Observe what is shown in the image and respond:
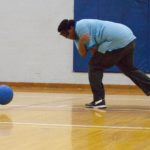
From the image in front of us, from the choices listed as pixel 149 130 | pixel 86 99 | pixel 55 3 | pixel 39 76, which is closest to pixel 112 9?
pixel 55 3

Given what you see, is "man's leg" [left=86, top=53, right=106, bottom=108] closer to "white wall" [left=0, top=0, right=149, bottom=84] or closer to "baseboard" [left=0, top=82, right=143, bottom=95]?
"baseboard" [left=0, top=82, right=143, bottom=95]

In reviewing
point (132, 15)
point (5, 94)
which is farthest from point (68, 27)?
point (132, 15)

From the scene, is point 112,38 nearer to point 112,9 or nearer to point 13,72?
point 112,9

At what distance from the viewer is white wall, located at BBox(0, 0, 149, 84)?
32.9 feet

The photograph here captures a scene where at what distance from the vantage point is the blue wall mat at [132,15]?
374 inches

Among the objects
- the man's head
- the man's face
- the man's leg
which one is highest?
the man's head

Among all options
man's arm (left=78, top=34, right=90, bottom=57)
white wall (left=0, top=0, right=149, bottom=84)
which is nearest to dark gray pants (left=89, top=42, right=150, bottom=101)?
man's arm (left=78, top=34, right=90, bottom=57)

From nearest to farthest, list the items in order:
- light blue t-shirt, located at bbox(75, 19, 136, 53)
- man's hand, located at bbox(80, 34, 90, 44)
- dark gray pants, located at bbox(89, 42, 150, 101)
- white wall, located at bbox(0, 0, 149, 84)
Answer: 1. man's hand, located at bbox(80, 34, 90, 44)
2. light blue t-shirt, located at bbox(75, 19, 136, 53)
3. dark gray pants, located at bbox(89, 42, 150, 101)
4. white wall, located at bbox(0, 0, 149, 84)

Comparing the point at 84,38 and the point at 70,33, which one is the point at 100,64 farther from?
the point at 70,33

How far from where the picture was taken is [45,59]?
10070 mm

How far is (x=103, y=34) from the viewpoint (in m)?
5.96

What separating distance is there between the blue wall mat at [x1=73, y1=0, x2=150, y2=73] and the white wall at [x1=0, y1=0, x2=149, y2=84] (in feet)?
1.77

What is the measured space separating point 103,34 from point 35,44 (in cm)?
430

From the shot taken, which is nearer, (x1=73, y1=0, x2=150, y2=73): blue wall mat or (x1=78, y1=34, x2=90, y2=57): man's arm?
(x1=78, y1=34, x2=90, y2=57): man's arm
